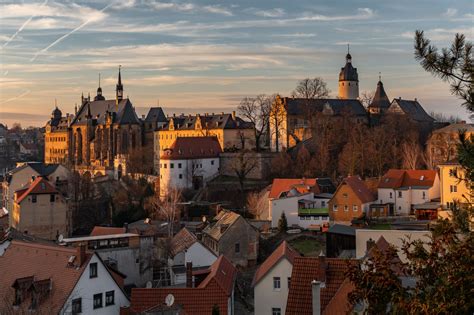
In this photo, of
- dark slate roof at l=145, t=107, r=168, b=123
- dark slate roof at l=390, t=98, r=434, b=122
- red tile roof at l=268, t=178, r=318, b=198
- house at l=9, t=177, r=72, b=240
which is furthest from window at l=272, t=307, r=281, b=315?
dark slate roof at l=145, t=107, r=168, b=123

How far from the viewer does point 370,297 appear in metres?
9.24

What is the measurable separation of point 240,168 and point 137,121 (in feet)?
103

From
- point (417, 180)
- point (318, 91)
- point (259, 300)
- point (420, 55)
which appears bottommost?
point (259, 300)

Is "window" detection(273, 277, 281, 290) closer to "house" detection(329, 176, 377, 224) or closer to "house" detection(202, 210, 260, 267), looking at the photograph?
"house" detection(202, 210, 260, 267)

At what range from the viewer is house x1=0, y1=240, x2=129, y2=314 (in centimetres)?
2008

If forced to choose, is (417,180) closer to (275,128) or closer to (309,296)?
(275,128)

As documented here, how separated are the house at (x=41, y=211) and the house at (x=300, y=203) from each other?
15.6 metres

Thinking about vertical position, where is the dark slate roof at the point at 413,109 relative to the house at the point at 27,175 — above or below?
above

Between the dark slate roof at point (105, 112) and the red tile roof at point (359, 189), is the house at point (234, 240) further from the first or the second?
the dark slate roof at point (105, 112)

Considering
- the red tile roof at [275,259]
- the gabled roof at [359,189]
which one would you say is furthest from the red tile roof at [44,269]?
the gabled roof at [359,189]

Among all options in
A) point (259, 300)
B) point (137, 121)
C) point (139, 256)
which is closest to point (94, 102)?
point (137, 121)

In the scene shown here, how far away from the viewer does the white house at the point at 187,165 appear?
61.2 meters

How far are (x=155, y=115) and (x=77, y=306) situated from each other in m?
72.2

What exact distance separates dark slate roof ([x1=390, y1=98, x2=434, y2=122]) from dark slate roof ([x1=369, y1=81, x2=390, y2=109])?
380 centimetres
